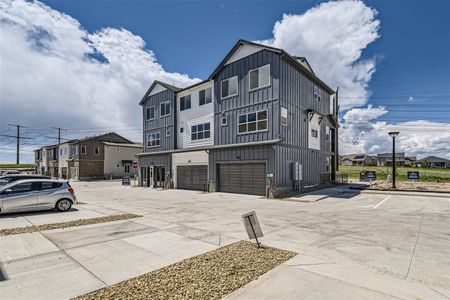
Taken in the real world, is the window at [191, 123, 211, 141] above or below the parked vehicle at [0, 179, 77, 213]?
above

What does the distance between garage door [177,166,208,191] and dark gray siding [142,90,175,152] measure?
10.8 feet

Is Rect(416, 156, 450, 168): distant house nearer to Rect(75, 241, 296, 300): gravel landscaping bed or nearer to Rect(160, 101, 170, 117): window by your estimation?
Rect(160, 101, 170, 117): window

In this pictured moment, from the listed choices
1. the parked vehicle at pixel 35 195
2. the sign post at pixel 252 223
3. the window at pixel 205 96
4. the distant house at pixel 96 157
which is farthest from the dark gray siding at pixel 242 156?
the distant house at pixel 96 157

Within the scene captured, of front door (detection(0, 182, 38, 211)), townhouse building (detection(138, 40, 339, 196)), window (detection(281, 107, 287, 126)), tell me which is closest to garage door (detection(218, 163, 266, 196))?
townhouse building (detection(138, 40, 339, 196))

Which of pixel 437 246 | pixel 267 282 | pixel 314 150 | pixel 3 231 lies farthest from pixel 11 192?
pixel 314 150

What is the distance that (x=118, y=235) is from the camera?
754 centimetres

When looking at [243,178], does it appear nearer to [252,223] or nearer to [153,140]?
[252,223]

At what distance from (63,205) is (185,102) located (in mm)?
15634

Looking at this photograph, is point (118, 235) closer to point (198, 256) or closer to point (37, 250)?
point (37, 250)

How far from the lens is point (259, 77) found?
18.9m

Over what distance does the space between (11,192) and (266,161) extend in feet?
45.6

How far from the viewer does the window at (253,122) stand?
18.4m

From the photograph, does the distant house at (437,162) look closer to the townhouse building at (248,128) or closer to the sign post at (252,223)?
the townhouse building at (248,128)

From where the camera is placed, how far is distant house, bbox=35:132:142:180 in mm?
41562
